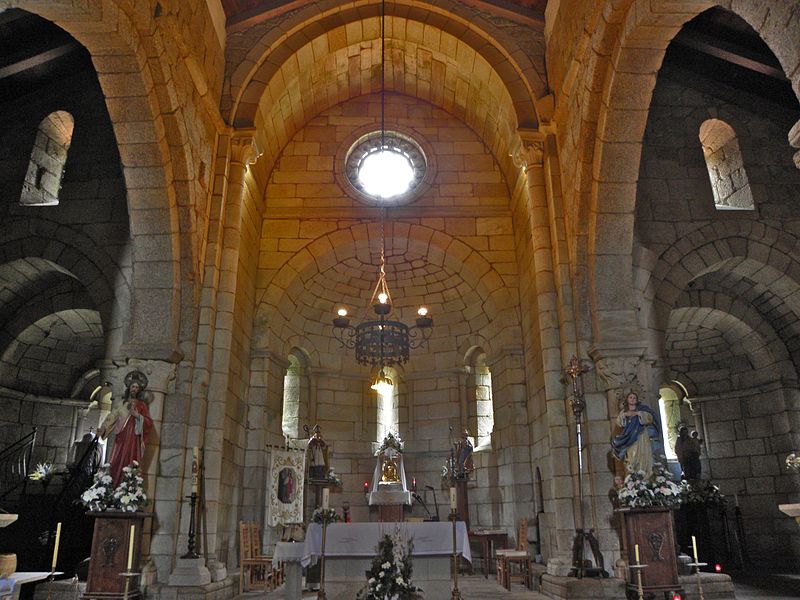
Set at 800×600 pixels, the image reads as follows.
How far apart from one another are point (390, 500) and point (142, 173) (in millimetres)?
5837

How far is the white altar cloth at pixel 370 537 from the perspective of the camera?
736 centimetres

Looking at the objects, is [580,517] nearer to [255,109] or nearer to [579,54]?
[579,54]

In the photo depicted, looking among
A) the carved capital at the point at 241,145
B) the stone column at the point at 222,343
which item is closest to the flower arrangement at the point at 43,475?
the stone column at the point at 222,343

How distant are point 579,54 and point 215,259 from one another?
18.1 feet

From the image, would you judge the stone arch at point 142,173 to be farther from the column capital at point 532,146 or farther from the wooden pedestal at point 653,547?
the wooden pedestal at point 653,547

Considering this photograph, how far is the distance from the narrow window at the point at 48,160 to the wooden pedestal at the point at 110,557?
531 cm

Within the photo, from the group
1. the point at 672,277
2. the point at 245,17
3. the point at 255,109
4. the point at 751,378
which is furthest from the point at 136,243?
the point at 751,378

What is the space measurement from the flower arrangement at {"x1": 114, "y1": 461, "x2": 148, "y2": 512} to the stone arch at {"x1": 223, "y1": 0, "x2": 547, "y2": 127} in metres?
5.25

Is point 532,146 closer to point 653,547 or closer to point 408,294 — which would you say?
point 408,294

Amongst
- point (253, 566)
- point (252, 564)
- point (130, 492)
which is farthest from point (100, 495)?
point (253, 566)

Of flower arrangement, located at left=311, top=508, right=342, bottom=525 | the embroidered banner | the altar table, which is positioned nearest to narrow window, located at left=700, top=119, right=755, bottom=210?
the altar table

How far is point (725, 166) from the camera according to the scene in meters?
10.5

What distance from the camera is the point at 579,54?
823 centimetres

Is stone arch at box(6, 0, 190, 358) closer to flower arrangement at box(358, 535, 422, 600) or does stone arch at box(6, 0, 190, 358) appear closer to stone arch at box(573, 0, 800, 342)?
flower arrangement at box(358, 535, 422, 600)
